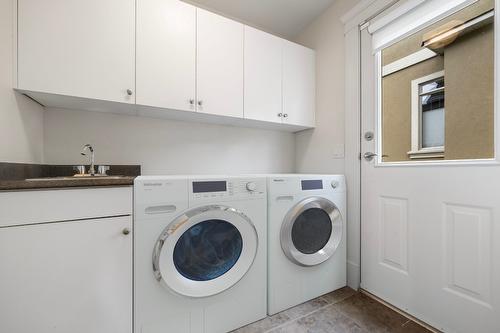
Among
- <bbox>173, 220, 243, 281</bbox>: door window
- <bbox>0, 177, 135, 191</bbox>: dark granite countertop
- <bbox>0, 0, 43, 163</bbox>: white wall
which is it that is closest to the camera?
<bbox>0, 177, 135, 191</bbox>: dark granite countertop

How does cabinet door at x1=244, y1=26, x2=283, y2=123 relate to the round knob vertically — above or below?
above

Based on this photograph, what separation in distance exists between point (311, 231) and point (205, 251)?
75cm

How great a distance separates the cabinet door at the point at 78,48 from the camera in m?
1.04

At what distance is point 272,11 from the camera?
1906mm

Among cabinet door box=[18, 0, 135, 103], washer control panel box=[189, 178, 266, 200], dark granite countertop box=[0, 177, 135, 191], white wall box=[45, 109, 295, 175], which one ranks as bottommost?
washer control panel box=[189, 178, 266, 200]

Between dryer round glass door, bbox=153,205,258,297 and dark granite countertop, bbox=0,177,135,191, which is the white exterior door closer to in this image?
dryer round glass door, bbox=153,205,258,297

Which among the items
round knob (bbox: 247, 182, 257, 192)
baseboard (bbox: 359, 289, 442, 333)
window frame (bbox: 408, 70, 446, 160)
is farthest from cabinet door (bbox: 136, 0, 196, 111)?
baseboard (bbox: 359, 289, 442, 333)

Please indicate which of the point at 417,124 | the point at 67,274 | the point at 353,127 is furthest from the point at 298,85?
the point at 67,274

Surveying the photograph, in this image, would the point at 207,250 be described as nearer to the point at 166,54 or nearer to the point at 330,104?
the point at 166,54

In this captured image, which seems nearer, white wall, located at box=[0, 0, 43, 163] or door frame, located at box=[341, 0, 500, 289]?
white wall, located at box=[0, 0, 43, 163]

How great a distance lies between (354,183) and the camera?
1.61 m

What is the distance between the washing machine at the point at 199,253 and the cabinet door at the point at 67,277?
2.8 inches

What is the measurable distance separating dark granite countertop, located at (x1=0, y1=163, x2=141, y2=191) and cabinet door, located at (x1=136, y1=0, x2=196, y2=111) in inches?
23.6

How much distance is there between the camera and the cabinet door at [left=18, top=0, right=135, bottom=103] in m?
1.04
